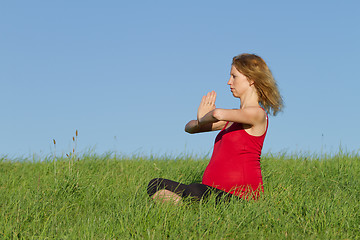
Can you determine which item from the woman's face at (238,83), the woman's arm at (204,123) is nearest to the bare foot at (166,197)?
the woman's arm at (204,123)

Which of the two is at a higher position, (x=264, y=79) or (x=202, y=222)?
(x=264, y=79)

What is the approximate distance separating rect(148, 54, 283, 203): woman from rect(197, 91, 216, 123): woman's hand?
0.10m

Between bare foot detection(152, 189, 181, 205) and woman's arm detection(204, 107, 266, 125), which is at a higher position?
woman's arm detection(204, 107, 266, 125)

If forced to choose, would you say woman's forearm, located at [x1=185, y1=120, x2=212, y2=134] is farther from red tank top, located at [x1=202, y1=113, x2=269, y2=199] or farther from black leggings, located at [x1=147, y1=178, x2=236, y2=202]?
black leggings, located at [x1=147, y1=178, x2=236, y2=202]

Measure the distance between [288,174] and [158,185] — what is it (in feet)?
10.1

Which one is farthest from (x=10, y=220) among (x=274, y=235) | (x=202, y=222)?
(x=274, y=235)

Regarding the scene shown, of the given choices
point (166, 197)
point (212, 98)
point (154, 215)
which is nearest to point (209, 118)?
point (212, 98)

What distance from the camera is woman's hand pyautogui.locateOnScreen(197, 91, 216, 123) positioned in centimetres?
462

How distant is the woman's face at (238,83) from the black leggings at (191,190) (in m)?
1.14

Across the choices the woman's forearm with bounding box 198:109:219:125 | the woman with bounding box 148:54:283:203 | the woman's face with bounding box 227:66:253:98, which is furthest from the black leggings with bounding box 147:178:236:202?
the woman's face with bounding box 227:66:253:98

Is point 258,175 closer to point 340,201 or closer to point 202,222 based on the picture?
point 202,222

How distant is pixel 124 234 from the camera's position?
3596mm

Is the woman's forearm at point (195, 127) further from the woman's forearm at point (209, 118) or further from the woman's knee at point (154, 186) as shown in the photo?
the woman's knee at point (154, 186)

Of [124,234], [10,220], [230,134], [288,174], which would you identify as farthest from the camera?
[288,174]
